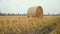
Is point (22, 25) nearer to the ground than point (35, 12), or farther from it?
nearer to the ground

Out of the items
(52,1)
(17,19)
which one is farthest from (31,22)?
(52,1)

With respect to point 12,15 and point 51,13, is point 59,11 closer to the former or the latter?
point 51,13

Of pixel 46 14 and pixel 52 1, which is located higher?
pixel 52 1

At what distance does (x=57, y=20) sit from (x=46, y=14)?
0.18m

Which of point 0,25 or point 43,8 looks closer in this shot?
point 0,25

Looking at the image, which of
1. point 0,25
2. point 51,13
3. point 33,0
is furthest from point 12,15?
point 51,13

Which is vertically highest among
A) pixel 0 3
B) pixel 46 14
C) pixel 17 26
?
pixel 0 3

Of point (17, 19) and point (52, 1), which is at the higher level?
point (52, 1)

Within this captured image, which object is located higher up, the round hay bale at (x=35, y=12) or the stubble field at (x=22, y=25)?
the round hay bale at (x=35, y=12)

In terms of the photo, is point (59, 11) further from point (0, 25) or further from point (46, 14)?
point (0, 25)

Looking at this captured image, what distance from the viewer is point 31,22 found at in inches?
60.0

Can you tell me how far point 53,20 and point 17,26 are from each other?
49 centimetres

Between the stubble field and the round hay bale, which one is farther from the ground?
the round hay bale

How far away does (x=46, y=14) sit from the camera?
1.59m
